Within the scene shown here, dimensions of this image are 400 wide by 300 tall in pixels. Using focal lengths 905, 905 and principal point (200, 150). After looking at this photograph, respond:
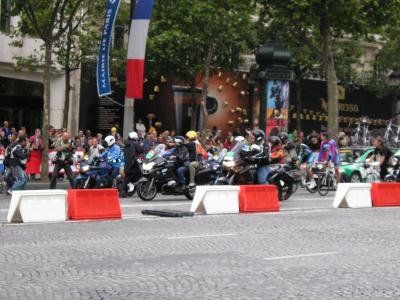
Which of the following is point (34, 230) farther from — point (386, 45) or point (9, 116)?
point (386, 45)

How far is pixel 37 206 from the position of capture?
15.5 m

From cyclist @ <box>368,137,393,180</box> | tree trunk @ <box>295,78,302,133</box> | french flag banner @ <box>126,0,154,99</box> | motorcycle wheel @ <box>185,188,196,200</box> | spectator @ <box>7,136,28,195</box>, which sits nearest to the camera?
spectator @ <box>7,136,28,195</box>

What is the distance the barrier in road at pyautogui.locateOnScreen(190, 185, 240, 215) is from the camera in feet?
58.3

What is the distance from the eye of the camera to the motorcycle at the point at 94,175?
21.6m

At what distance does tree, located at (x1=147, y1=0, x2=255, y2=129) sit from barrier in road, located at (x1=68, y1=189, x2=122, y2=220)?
696 inches

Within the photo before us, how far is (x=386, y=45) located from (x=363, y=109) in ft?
18.2

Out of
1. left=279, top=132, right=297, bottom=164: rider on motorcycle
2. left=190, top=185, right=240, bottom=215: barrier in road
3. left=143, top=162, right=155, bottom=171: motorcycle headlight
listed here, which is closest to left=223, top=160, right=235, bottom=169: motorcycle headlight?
left=143, top=162, right=155, bottom=171: motorcycle headlight

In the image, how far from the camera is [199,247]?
12.4 metres

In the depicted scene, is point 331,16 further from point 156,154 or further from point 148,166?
point 148,166

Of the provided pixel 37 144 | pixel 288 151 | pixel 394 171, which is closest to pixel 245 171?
pixel 288 151

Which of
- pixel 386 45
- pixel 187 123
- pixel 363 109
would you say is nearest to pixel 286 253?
pixel 187 123

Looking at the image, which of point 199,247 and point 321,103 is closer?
point 199,247

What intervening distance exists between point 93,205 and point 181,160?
561 centimetres

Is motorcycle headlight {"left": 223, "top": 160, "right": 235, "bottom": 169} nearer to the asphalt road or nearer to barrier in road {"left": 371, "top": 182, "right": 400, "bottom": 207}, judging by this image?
barrier in road {"left": 371, "top": 182, "right": 400, "bottom": 207}
